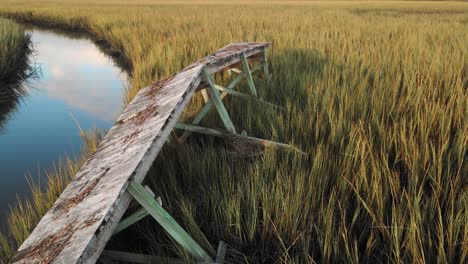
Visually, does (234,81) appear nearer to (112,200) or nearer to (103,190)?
(103,190)

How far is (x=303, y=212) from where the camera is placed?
1390 millimetres

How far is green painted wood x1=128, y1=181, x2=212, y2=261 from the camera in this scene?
1118 mm

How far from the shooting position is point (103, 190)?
3.89 feet

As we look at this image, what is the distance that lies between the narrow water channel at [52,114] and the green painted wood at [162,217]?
1552 millimetres

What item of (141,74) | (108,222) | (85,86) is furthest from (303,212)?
(85,86)

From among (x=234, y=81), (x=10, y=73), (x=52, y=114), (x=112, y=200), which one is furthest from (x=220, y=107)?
(x=10, y=73)

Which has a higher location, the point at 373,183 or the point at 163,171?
the point at 373,183

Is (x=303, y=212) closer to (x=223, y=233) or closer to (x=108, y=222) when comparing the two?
(x=223, y=233)

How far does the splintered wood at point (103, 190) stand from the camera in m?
0.99

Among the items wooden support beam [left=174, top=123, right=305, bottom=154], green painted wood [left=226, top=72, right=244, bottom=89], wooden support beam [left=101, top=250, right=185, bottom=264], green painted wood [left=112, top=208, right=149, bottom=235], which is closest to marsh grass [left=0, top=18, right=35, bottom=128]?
green painted wood [left=226, top=72, right=244, bottom=89]

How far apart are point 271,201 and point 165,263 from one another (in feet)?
1.55

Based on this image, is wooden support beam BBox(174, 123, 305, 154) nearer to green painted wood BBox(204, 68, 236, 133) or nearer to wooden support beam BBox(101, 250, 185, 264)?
green painted wood BBox(204, 68, 236, 133)

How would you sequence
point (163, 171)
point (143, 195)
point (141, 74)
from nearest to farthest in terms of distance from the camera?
point (143, 195) → point (163, 171) → point (141, 74)

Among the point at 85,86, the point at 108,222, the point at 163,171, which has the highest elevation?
the point at 108,222
